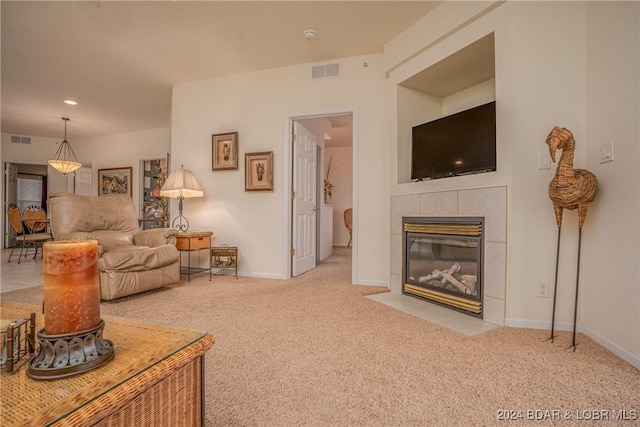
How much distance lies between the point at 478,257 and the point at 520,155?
2.71 ft

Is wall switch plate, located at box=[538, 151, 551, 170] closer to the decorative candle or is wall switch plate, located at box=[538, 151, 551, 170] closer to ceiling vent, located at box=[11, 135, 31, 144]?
the decorative candle

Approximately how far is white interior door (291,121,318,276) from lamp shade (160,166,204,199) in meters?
1.28

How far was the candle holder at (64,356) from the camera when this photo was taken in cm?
65

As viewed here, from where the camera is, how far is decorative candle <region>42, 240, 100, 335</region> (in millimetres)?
664

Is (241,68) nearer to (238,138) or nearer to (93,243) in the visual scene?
(238,138)

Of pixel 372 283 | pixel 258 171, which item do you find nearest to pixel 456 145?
pixel 372 283

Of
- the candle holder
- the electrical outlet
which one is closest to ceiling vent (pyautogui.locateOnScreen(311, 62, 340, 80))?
the electrical outlet

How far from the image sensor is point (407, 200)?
3129 millimetres

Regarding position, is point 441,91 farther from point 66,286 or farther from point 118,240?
point 118,240

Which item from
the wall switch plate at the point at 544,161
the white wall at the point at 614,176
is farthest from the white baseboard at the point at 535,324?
the wall switch plate at the point at 544,161

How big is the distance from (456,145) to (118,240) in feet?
11.7

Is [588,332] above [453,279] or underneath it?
underneath

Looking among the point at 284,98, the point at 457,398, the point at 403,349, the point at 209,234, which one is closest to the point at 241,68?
the point at 284,98

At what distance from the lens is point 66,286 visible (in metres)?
0.67
